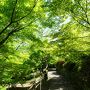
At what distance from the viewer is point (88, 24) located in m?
13.4

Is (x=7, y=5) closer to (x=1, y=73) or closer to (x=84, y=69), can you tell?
(x=1, y=73)

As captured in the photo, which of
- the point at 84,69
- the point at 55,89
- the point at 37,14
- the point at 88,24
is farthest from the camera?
the point at 55,89

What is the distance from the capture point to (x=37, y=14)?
8.69 metres

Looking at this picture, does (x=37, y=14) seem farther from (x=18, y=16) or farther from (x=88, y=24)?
(x=88, y=24)

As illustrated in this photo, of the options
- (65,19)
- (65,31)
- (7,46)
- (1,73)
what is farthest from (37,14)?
(65,31)

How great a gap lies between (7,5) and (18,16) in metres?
0.64

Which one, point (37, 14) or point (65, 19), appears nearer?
point (37, 14)

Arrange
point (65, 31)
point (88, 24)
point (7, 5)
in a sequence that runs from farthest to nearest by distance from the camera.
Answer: point (65, 31) < point (88, 24) < point (7, 5)

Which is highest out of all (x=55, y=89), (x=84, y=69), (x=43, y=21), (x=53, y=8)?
(x=53, y=8)

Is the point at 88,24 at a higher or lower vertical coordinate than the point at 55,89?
higher

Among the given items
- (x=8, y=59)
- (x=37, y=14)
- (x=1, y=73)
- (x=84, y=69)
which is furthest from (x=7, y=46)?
(x=84, y=69)

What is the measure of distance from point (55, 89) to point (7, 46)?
13.2m

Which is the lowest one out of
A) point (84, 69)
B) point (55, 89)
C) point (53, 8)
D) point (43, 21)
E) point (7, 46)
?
point (55, 89)

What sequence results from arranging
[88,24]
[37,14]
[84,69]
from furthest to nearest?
[84,69]
[88,24]
[37,14]
